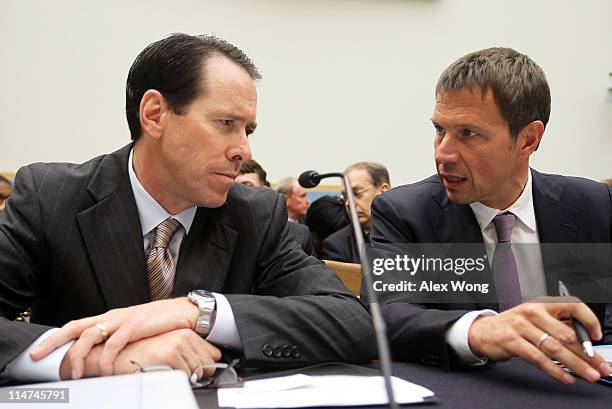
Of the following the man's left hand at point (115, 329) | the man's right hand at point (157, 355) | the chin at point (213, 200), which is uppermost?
the chin at point (213, 200)

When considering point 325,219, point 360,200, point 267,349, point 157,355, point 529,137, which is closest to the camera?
point 157,355

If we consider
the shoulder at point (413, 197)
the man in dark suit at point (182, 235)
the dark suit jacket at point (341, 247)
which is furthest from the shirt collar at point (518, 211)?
the dark suit jacket at point (341, 247)

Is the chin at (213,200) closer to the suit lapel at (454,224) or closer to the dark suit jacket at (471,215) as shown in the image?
the dark suit jacket at (471,215)

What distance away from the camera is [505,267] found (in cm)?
189

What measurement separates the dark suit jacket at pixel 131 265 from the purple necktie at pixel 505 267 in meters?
0.43

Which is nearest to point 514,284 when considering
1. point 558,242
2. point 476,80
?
point 558,242

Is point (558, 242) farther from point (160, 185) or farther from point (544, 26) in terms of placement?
point (544, 26)

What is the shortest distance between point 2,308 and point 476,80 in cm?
135

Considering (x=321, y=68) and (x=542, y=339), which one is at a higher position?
(x=321, y=68)

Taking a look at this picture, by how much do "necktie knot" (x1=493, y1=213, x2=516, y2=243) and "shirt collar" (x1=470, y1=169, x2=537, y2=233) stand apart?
0.05 feet

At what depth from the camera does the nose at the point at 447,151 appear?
1.95 meters

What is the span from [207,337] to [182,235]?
436mm

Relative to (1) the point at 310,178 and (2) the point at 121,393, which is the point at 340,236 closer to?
(1) the point at 310,178

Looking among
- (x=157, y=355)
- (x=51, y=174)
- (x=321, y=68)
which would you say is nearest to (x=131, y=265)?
(x=51, y=174)
